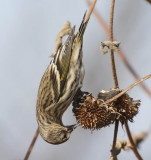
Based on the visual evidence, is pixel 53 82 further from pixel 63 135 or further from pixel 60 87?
pixel 63 135

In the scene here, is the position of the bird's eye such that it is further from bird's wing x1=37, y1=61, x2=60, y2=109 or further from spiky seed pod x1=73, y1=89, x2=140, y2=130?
spiky seed pod x1=73, y1=89, x2=140, y2=130

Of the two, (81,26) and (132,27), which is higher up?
(132,27)

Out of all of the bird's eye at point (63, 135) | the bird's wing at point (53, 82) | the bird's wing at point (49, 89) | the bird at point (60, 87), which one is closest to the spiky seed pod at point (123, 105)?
the bird at point (60, 87)

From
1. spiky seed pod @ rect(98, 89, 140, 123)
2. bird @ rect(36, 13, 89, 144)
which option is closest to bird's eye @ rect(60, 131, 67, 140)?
bird @ rect(36, 13, 89, 144)

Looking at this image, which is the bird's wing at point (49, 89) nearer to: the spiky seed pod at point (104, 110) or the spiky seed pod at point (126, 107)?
the spiky seed pod at point (104, 110)

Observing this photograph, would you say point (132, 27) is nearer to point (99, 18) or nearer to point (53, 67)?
point (53, 67)

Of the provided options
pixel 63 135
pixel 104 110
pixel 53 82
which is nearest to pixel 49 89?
pixel 53 82

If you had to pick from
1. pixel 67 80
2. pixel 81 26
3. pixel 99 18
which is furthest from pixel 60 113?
pixel 99 18
